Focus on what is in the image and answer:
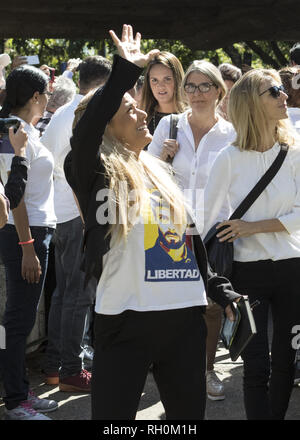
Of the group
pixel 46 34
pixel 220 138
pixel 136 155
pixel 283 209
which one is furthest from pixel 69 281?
pixel 46 34

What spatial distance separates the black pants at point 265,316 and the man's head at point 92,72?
6.07ft

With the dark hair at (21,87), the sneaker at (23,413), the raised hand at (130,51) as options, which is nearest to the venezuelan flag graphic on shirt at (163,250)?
the raised hand at (130,51)

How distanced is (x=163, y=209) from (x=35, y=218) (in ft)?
5.26

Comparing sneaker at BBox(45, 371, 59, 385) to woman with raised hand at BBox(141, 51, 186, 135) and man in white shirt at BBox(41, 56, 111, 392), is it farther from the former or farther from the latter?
woman with raised hand at BBox(141, 51, 186, 135)

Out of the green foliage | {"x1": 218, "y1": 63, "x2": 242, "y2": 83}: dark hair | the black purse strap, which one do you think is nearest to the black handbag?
the black purse strap

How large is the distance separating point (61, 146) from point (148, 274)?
7.22 ft

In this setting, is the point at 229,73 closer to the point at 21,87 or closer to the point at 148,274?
the point at 21,87

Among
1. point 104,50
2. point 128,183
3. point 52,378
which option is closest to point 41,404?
point 52,378

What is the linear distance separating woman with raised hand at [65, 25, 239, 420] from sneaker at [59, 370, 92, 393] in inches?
84.2

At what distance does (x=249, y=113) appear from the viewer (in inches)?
139

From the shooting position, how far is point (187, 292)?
2598mm

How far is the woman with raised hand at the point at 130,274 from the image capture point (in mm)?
2516

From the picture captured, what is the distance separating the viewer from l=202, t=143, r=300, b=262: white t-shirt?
11.4ft

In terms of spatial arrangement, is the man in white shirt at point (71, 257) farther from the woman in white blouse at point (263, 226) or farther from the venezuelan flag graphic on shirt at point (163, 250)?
the venezuelan flag graphic on shirt at point (163, 250)
